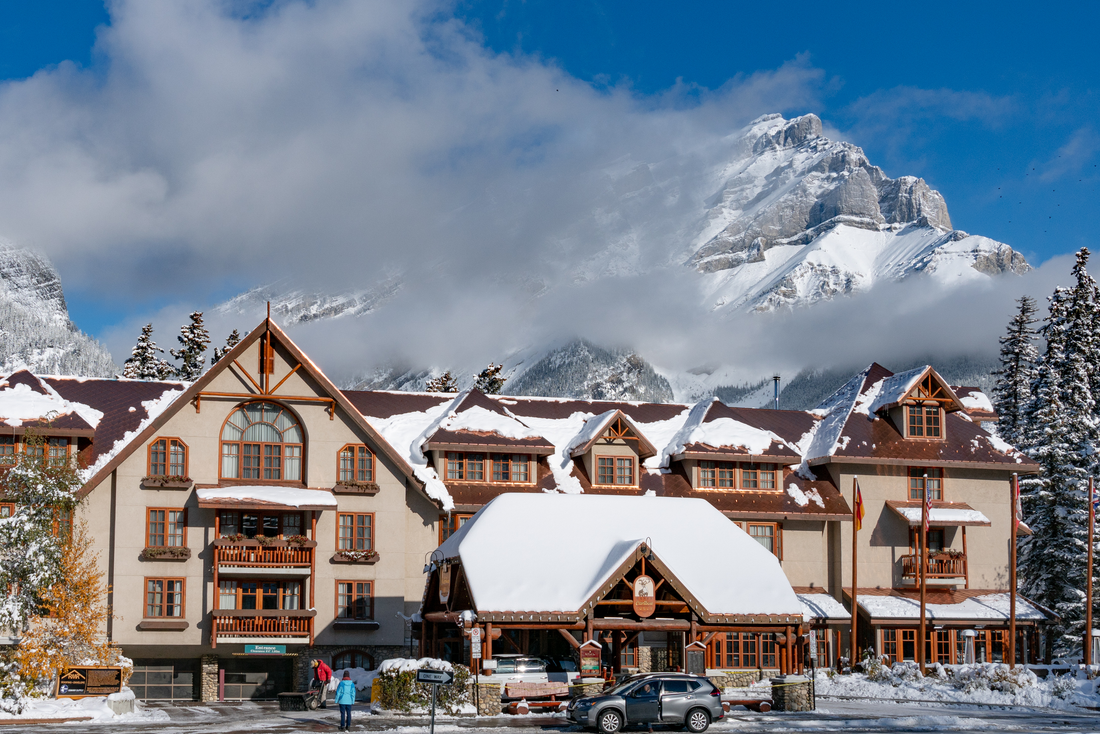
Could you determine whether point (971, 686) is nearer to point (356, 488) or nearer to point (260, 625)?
point (356, 488)

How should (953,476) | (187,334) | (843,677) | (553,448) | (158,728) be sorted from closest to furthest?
(158,728) < (843,677) < (553,448) < (953,476) < (187,334)

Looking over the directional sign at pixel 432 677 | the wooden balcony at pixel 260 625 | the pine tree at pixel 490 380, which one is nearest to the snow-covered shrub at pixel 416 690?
the directional sign at pixel 432 677

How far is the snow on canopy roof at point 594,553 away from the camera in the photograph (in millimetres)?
40906

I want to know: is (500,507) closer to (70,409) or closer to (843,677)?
(843,677)

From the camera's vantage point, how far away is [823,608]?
55594mm

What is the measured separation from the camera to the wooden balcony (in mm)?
49812

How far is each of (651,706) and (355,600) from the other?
20996 millimetres

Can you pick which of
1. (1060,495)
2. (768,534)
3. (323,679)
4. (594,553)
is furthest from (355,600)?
(1060,495)

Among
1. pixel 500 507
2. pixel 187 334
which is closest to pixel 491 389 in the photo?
pixel 187 334

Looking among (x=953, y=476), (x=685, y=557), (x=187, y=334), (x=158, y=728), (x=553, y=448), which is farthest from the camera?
(x=187, y=334)

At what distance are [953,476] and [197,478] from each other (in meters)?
35.8

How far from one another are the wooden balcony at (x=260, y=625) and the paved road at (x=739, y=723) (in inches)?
294

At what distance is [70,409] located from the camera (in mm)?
52531

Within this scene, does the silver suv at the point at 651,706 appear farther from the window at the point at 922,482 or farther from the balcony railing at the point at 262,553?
the window at the point at 922,482
